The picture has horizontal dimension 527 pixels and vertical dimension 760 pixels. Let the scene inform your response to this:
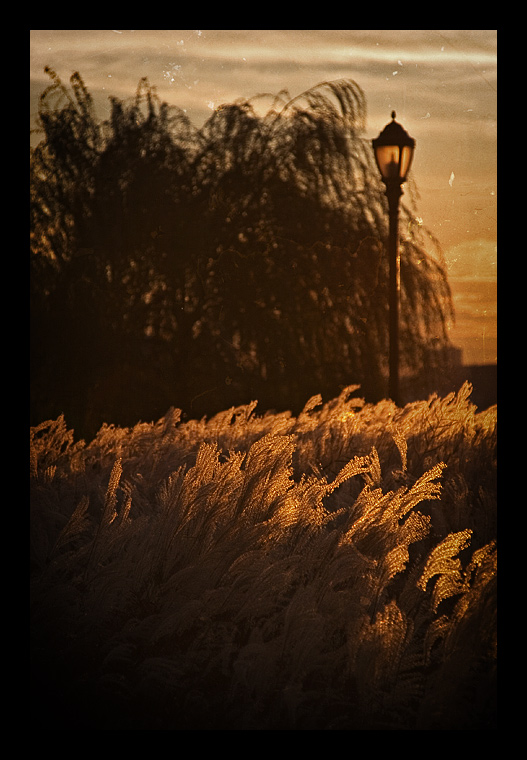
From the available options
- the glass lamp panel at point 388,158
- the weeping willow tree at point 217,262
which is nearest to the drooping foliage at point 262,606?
the weeping willow tree at point 217,262

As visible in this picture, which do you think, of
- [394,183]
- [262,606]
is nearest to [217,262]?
[394,183]

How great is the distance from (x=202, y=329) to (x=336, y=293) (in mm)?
572

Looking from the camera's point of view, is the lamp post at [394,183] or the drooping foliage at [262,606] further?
the lamp post at [394,183]

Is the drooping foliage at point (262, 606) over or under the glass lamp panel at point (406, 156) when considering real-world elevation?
under

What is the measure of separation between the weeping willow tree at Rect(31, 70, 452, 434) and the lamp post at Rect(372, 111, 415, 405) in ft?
0.14

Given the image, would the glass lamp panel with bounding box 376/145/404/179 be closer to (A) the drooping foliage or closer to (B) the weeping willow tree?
(B) the weeping willow tree

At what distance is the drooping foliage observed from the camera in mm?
2012

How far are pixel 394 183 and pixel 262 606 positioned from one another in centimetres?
168

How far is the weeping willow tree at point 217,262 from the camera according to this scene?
280 cm

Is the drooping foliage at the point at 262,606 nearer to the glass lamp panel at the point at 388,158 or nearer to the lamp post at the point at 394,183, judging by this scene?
the lamp post at the point at 394,183

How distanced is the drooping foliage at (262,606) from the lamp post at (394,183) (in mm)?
553

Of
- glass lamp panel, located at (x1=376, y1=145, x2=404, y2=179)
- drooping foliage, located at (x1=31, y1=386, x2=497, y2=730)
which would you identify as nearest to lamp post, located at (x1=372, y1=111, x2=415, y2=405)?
glass lamp panel, located at (x1=376, y1=145, x2=404, y2=179)

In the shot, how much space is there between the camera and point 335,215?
9.90 feet
